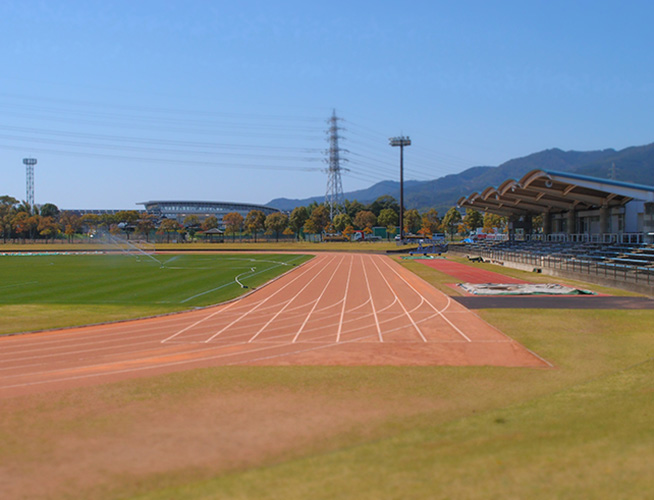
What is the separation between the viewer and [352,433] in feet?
28.1

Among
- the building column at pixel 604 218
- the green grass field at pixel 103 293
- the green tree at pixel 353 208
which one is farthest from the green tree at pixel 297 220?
the building column at pixel 604 218

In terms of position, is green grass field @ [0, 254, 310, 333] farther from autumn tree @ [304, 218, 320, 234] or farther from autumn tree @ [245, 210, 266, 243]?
autumn tree @ [245, 210, 266, 243]

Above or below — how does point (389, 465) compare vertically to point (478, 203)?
below

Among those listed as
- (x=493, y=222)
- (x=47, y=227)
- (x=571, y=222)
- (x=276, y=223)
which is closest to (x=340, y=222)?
(x=276, y=223)

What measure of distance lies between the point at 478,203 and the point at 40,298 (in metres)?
53.0

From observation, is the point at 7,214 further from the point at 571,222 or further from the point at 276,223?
the point at 571,222

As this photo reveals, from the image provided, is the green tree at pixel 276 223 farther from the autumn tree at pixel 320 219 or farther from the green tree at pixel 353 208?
the green tree at pixel 353 208

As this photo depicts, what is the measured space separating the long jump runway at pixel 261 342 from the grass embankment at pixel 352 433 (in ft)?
3.73

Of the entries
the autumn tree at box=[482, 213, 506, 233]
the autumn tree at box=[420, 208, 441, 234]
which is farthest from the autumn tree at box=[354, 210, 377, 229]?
the autumn tree at box=[482, 213, 506, 233]

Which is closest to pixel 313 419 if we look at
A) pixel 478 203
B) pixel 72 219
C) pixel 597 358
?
pixel 597 358

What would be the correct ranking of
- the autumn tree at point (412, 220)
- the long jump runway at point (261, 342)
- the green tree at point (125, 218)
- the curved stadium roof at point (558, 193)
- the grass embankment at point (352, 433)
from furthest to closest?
the green tree at point (125, 218) < the autumn tree at point (412, 220) < the curved stadium roof at point (558, 193) < the long jump runway at point (261, 342) < the grass embankment at point (352, 433)

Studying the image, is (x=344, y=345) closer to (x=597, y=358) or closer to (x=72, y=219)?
(x=597, y=358)

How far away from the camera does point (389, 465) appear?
22.8 ft

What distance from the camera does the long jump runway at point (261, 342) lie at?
1345cm
